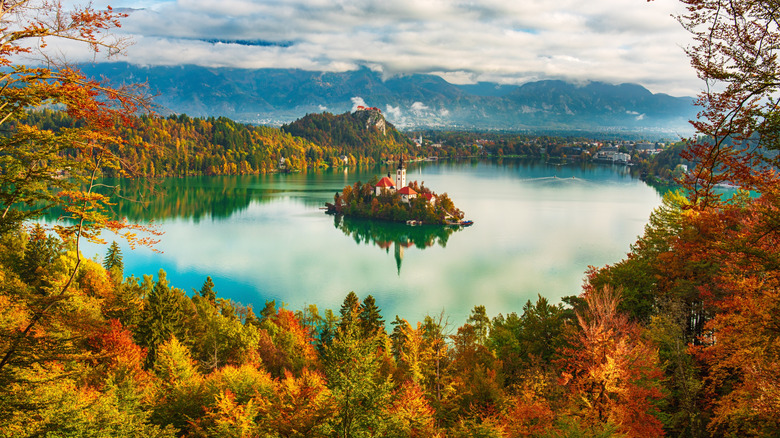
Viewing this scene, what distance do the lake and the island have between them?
137 centimetres

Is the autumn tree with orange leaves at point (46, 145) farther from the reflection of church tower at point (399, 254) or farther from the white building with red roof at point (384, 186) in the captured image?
the white building with red roof at point (384, 186)

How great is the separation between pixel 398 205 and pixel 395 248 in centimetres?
868

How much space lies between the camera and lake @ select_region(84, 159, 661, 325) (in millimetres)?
21406

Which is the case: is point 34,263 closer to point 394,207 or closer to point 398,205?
point 394,207

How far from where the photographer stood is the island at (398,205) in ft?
124

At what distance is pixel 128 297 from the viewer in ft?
40.0

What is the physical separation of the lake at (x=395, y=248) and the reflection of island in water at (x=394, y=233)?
0.25 ft

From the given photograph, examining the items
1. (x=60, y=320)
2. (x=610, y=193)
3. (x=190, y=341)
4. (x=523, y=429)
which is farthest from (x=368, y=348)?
(x=610, y=193)

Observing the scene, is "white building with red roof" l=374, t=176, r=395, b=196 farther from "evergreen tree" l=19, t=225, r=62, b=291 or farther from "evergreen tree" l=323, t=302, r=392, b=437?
"evergreen tree" l=323, t=302, r=392, b=437

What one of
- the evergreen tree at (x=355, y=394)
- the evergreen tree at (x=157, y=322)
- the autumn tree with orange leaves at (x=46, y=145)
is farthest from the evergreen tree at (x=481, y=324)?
the autumn tree with orange leaves at (x=46, y=145)

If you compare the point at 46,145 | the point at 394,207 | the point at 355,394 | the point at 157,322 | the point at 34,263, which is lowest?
the point at 157,322

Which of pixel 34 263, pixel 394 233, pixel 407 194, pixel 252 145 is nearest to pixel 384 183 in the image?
pixel 407 194

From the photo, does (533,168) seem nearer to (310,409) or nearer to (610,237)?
(610,237)

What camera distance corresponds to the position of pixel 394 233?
35469 mm
